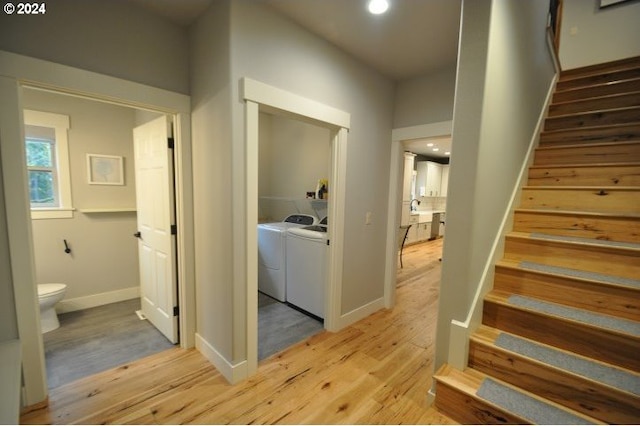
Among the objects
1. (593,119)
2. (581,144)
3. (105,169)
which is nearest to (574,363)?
(581,144)

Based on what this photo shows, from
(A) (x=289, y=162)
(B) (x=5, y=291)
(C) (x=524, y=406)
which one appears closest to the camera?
(C) (x=524, y=406)

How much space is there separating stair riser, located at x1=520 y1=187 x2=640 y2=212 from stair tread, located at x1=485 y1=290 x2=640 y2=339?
2.73 ft

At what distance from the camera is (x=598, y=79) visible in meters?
2.89

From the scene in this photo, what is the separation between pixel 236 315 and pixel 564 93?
155 inches

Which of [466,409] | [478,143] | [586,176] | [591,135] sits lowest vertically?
[466,409]

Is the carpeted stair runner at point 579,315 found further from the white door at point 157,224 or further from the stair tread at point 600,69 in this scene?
the stair tread at point 600,69

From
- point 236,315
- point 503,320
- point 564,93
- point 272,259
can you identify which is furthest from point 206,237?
point 564,93

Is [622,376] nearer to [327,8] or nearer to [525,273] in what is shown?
[525,273]

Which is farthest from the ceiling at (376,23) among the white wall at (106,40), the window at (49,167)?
the window at (49,167)

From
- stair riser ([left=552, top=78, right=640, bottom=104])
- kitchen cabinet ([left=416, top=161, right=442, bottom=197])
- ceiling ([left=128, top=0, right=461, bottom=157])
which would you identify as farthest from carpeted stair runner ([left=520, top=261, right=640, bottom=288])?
kitchen cabinet ([left=416, top=161, right=442, bottom=197])

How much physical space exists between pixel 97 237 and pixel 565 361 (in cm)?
422

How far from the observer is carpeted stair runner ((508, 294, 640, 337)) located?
4.53ft

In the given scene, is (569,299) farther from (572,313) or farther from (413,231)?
(413,231)

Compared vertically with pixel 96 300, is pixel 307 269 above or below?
above
